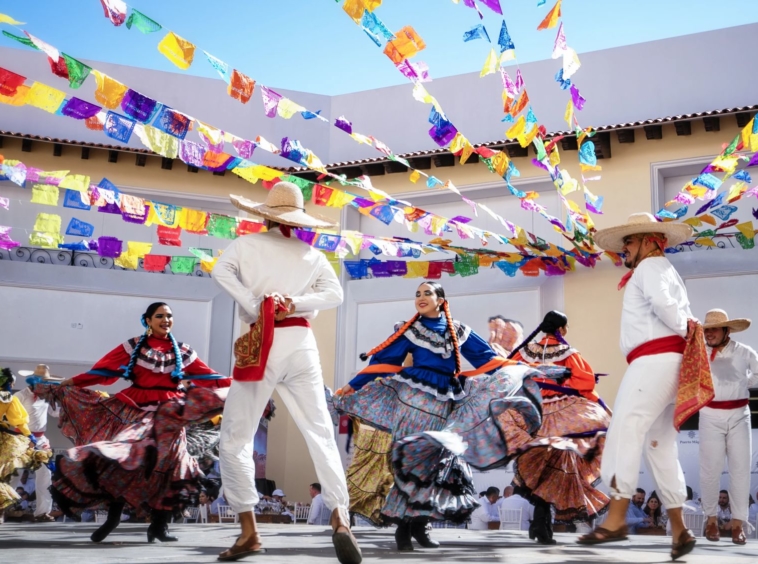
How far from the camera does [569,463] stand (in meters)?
6.08

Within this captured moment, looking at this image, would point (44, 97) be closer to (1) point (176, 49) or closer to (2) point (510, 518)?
(1) point (176, 49)

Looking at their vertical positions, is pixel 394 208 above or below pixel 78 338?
above

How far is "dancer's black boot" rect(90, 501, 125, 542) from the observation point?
17.7 ft

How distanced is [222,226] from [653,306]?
5130 millimetres

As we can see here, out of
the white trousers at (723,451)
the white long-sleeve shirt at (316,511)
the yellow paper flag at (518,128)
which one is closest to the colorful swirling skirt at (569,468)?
the white trousers at (723,451)

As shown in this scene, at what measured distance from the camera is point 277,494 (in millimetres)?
12484

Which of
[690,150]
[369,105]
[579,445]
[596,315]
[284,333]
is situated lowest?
[579,445]

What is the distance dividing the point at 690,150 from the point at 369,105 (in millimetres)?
4964

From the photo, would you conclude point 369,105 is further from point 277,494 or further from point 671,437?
point 671,437

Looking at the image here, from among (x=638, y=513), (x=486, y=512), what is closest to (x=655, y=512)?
(x=638, y=513)

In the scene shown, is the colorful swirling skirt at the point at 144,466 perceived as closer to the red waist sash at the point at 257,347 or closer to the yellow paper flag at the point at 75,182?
the red waist sash at the point at 257,347

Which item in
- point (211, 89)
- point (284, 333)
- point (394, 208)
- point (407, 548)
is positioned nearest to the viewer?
point (284, 333)

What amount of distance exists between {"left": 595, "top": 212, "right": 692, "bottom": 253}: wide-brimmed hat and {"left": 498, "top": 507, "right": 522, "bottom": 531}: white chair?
6.06 meters

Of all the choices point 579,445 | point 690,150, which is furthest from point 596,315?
point 579,445
